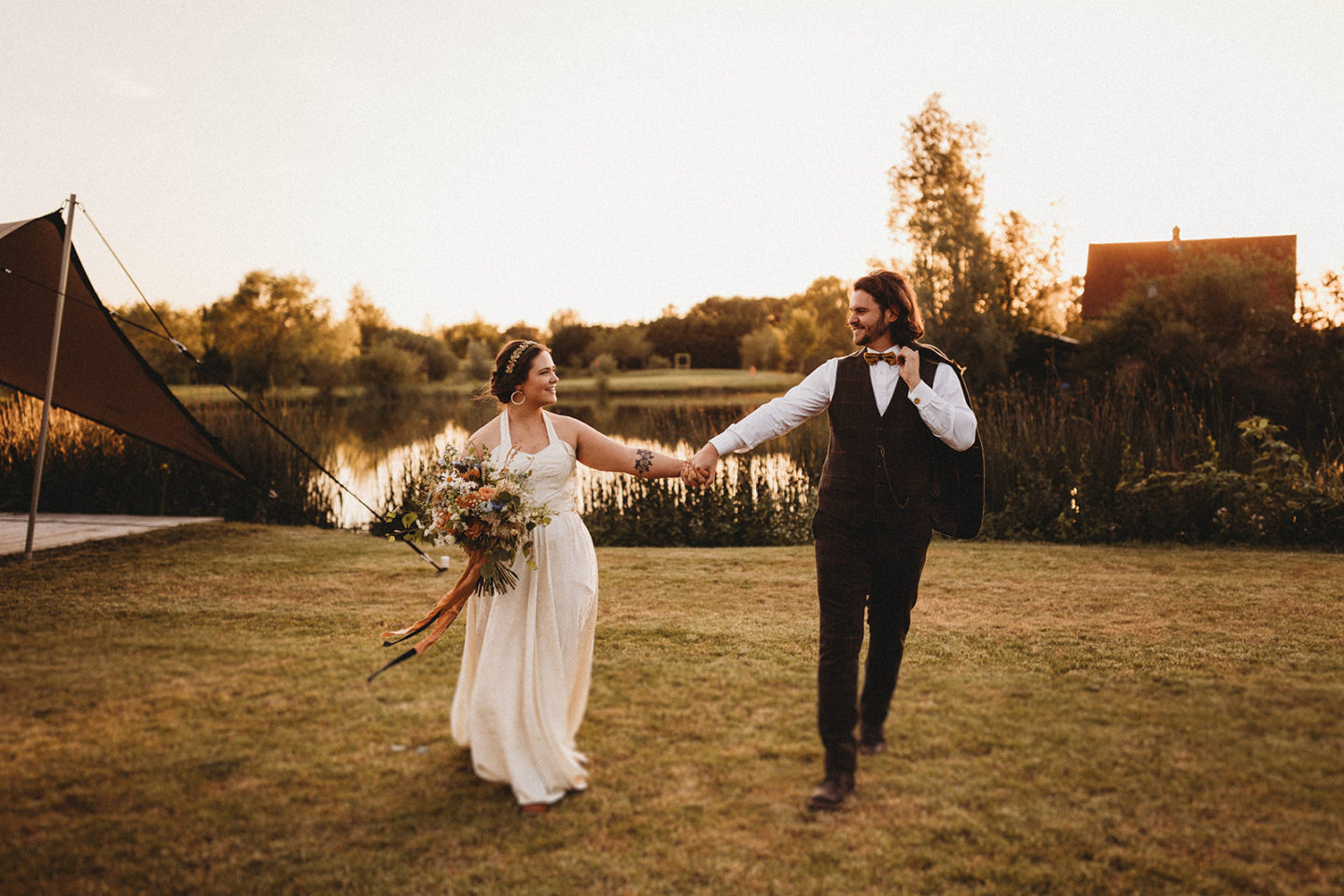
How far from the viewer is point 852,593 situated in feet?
10.3

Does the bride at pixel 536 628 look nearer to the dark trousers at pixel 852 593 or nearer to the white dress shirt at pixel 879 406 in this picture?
the white dress shirt at pixel 879 406

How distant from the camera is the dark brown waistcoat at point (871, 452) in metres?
3.16

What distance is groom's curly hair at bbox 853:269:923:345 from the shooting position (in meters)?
3.30

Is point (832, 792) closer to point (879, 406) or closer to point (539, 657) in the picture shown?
point (539, 657)

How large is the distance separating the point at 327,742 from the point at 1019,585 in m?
4.89

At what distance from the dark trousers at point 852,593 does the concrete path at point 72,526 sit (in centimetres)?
705

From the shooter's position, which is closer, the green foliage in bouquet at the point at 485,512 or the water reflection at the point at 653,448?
the green foliage in bouquet at the point at 485,512

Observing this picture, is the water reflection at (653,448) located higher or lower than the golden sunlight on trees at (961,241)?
lower

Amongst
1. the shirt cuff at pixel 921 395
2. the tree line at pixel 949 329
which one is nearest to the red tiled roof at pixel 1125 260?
the tree line at pixel 949 329

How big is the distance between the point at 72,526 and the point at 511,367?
7.05 m

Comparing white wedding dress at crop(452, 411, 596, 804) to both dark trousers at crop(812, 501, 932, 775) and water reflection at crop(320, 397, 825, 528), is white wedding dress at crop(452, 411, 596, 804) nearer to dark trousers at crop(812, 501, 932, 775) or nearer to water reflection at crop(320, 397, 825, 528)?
dark trousers at crop(812, 501, 932, 775)

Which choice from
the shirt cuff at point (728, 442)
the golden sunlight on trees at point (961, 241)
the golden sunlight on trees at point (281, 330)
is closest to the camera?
the shirt cuff at point (728, 442)

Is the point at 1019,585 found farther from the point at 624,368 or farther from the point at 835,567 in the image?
the point at 624,368

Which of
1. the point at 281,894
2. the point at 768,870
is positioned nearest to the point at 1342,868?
the point at 768,870
